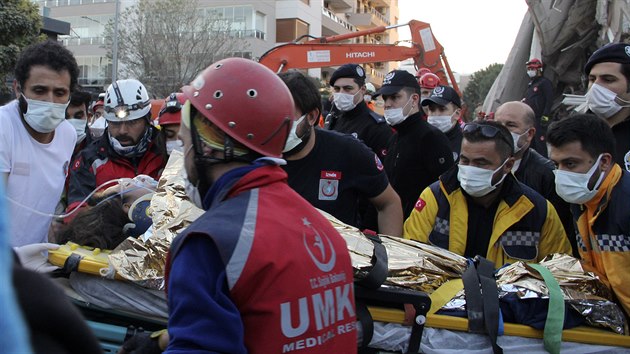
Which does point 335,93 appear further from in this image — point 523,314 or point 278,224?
point 278,224

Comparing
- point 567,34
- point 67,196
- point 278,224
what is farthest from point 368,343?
point 567,34

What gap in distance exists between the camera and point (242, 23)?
38.4 m

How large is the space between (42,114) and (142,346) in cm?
180

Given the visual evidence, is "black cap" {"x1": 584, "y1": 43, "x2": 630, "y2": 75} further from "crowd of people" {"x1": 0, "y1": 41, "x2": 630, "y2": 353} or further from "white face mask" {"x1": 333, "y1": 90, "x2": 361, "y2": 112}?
"white face mask" {"x1": 333, "y1": 90, "x2": 361, "y2": 112}

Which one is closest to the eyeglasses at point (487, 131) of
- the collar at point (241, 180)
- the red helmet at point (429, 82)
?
the collar at point (241, 180)

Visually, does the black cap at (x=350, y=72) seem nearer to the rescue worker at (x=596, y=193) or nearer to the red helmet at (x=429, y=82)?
the rescue worker at (x=596, y=193)

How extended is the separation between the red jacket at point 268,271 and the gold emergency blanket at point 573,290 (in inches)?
40.7

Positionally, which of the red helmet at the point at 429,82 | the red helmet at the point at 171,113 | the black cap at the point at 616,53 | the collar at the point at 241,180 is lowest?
the collar at the point at 241,180

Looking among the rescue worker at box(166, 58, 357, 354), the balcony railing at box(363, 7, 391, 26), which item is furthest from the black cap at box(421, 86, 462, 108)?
the balcony railing at box(363, 7, 391, 26)

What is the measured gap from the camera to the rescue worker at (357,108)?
5.40 meters

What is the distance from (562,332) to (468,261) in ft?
1.61

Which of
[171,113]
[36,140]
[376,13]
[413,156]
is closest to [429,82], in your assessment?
[413,156]

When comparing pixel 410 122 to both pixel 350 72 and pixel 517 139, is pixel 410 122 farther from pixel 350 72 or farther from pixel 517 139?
pixel 350 72

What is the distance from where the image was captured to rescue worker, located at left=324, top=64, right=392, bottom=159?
5.40m
